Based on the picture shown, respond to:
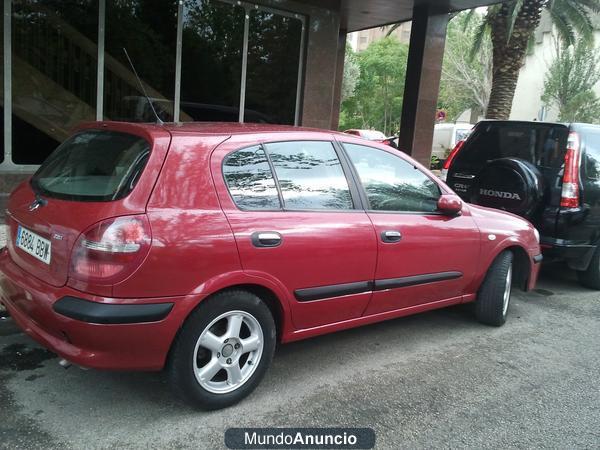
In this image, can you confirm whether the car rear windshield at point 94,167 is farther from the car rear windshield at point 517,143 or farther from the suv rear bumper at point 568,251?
the car rear windshield at point 517,143

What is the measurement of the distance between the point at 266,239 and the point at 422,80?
9.43 meters

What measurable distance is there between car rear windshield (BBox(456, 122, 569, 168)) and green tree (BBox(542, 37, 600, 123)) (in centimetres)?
2721

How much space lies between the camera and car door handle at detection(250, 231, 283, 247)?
301 centimetres

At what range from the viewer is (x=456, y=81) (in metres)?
35.8

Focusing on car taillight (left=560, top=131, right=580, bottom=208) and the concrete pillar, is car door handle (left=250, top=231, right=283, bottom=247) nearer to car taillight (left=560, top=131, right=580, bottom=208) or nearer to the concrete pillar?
car taillight (left=560, top=131, right=580, bottom=208)

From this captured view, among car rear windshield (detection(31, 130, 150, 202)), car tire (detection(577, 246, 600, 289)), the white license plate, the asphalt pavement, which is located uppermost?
car rear windshield (detection(31, 130, 150, 202))

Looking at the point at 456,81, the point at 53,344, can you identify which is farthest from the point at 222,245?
the point at 456,81

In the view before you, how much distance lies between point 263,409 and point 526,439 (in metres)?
1.48

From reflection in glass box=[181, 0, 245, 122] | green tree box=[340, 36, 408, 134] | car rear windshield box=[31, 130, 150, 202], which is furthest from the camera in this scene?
green tree box=[340, 36, 408, 134]

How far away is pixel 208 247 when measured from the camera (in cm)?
282

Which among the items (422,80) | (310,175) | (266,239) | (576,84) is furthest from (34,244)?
(576,84)

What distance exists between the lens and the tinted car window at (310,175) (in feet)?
10.9

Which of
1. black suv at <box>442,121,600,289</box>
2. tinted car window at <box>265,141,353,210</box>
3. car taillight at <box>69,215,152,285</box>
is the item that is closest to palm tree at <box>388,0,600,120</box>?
black suv at <box>442,121,600,289</box>

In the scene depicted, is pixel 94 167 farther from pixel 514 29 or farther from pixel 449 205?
pixel 514 29
